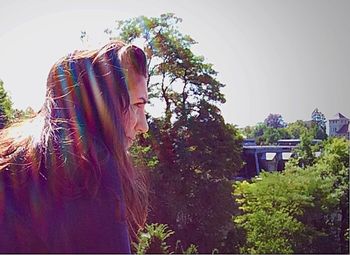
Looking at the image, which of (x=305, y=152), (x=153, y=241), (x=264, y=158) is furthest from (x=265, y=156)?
(x=153, y=241)

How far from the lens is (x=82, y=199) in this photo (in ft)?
0.86

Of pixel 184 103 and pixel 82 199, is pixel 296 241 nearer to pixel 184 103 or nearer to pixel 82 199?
pixel 184 103

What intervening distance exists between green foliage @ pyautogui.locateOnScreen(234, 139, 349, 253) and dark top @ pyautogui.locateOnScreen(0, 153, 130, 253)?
244 cm

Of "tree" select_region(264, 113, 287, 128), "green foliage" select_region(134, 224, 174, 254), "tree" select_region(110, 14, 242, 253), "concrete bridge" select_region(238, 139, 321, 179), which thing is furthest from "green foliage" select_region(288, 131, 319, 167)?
"green foliage" select_region(134, 224, 174, 254)

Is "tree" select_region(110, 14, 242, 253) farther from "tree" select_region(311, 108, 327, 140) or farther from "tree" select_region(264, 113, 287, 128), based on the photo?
"tree" select_region(264, 113, 287, 128)

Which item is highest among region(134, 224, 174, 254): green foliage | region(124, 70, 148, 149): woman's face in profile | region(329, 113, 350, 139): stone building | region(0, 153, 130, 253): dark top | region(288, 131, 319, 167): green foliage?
region(329, 113, 350, 139): stone building

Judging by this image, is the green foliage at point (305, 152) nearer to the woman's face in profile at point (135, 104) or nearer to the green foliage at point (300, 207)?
the green foliage at point (300, 207)

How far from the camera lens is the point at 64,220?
0.26 meters

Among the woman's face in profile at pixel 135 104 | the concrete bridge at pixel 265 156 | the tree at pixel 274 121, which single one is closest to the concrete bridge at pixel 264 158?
the concrete bridge at pixel 265 156

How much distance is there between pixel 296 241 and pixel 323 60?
4.03ft

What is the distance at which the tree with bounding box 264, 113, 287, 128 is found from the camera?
7.43 ft

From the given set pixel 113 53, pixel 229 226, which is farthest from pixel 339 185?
pixel 113 53

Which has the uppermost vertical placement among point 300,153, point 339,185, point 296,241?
point 300,153

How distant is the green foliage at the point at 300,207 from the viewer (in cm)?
277
